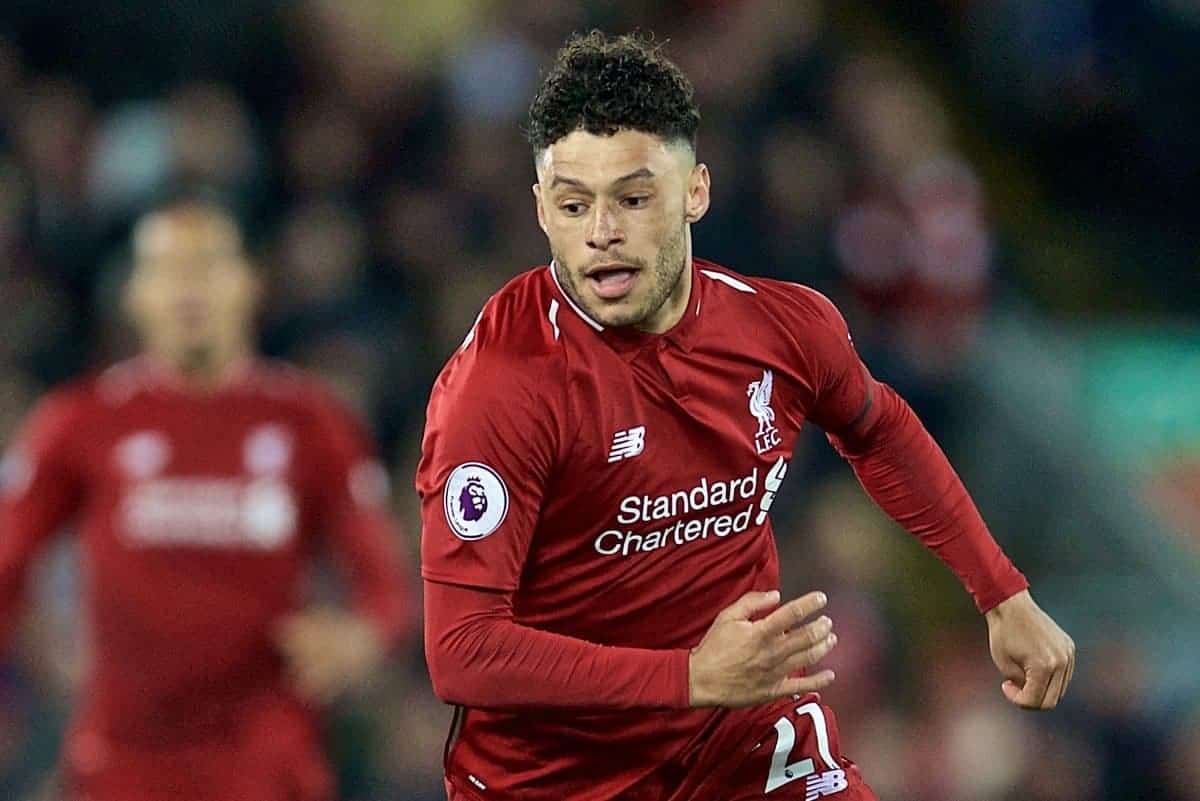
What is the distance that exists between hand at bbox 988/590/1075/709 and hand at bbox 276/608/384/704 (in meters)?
2.29

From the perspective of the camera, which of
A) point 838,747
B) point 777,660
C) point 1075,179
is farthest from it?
point 1075,179

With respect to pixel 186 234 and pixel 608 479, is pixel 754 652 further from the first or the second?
pixel 186 234

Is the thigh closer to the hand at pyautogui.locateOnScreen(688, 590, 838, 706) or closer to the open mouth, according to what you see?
the hand at pyautogui.locateOnScreen(688, 590, 838, 706)

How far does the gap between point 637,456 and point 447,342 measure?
4.88 meters

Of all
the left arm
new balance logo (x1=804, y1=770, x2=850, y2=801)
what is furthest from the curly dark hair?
new balance logo (x1=804, y1=770, x2=850, y2=801)

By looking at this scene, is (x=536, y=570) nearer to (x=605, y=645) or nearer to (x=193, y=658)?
(x=605, y=645)

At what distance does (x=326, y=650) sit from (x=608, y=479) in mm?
2238

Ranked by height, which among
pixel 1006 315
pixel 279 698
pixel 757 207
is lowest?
pixel 279 698

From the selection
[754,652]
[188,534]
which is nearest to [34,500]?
[188,534]

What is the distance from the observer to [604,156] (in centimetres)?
393

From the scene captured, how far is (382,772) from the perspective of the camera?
26.0 ft

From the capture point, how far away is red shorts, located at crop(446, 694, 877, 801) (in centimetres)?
420

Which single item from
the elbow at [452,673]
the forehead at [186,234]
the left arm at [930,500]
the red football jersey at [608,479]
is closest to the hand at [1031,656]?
the left arm at [930,500]

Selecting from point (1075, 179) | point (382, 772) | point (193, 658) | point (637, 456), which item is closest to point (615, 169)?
point (637, 456)
